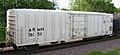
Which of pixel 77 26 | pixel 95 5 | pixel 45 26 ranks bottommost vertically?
pixel 77 26

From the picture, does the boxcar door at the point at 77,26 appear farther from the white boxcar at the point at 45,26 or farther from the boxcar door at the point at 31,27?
the boxcar door at the point at 31,27

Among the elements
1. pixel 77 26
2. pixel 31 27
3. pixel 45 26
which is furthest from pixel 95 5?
pixel 31 27

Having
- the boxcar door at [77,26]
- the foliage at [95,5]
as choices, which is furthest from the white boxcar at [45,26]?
the foliage at [95,5]

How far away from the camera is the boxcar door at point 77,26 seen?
18.6m

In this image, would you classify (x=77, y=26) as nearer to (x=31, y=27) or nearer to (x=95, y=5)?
(x=31, y=27)

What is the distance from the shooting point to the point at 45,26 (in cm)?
1617

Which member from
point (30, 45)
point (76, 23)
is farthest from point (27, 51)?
point (76, 23)

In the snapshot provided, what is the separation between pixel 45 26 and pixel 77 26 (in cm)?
386

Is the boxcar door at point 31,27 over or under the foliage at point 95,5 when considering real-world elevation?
under

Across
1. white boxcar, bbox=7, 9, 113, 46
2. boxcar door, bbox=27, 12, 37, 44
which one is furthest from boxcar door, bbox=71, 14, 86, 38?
boxcar door, bbox=27, 12, 37, 44

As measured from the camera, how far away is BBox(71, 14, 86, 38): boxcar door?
18.6 metres

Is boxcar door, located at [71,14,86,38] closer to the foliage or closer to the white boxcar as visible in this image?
the white boxcar

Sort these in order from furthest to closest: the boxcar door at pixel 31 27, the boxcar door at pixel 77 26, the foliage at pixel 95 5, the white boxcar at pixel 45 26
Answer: the foliage at pixel 95 5 → the boxcar door at pixel 77 26 → the boxcar door at pixel 31 27 → the white boxcar at pixel 45 26

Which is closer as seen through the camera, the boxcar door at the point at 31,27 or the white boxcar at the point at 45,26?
the white boxcar at the point at 45,26
